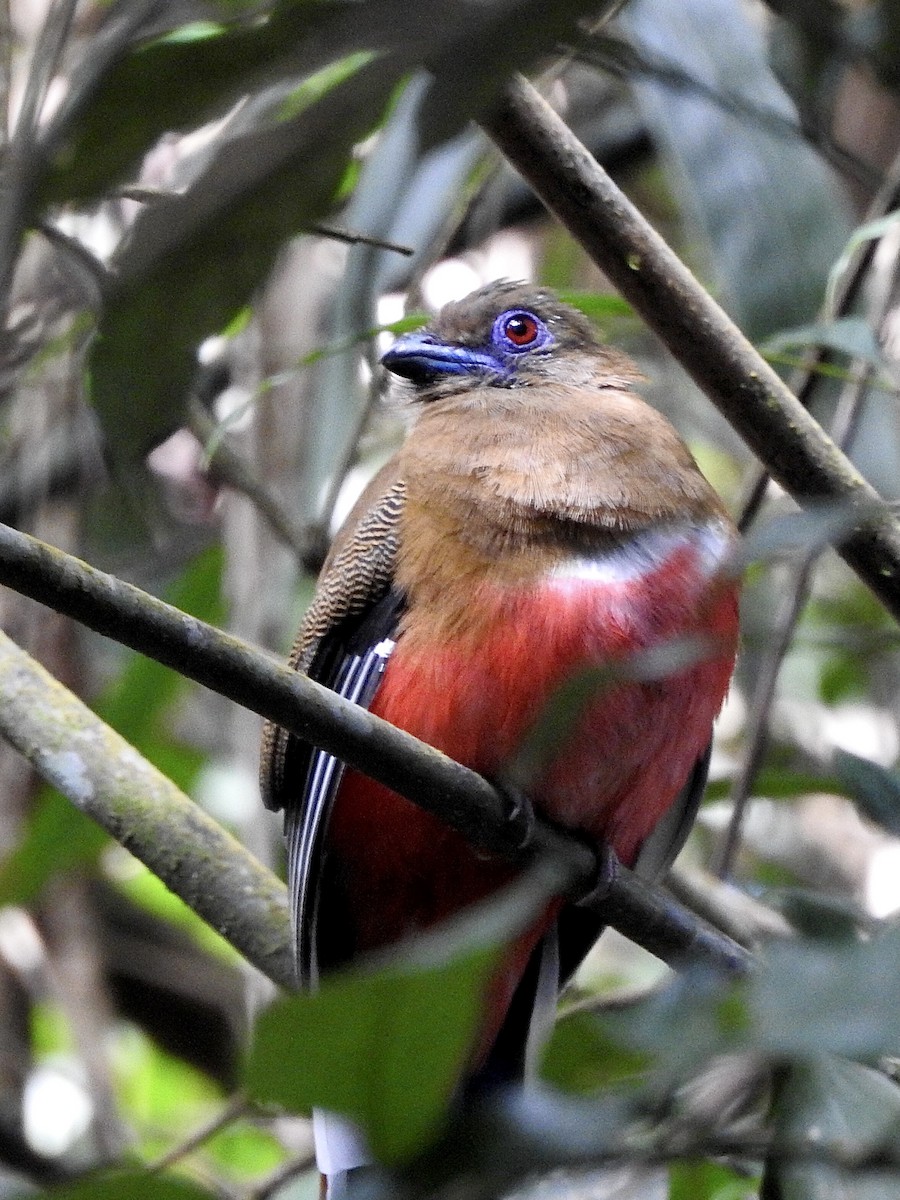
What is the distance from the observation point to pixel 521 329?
330 cm

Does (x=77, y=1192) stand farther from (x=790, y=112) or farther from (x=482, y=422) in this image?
(x=790, y=112)

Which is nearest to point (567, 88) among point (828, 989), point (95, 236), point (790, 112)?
point (95, 236)

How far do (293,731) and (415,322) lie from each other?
51.9 inches

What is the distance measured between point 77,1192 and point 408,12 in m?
0.72

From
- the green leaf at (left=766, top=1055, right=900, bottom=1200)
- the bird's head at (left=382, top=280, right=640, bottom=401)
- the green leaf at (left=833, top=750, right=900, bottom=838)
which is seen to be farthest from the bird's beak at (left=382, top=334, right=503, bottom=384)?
the green leaf at (left=766, top=1055, right=900, bottom=1200)

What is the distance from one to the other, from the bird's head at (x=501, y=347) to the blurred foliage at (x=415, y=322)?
0.12 metres

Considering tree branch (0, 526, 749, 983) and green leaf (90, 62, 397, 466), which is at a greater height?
green leaf (90, 62, 397, 466)

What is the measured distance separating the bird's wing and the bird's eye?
55cm

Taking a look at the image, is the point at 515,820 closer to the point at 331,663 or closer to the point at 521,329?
the point at 331,663

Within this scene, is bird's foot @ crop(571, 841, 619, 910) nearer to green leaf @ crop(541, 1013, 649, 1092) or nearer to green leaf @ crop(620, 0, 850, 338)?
green leaf @ crop(620, 0, 850, 338)

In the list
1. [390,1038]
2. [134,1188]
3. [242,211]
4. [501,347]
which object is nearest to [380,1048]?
[390,1038]

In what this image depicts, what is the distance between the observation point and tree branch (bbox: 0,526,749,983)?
1551 millimetres

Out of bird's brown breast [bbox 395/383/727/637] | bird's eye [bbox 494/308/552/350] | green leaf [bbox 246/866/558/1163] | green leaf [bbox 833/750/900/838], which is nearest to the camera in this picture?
green leaf [bbox 246/866/558/1163]

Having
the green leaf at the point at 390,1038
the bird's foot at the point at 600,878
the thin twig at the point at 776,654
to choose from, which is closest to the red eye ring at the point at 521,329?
the thin twig at the point at 776,654
